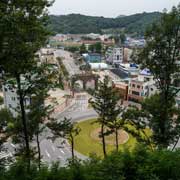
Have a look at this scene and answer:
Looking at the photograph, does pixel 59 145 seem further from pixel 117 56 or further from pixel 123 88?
pixel 117 56

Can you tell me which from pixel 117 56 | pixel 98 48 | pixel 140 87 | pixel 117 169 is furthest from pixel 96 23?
pixel 117 169

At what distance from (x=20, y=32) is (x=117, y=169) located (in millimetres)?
4297

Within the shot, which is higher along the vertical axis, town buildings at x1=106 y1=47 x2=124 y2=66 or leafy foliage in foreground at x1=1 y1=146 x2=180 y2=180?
town buildings at x1=106 y1=47 x2=124 y2=66

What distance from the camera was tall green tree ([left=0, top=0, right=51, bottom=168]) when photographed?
6223 millimetres

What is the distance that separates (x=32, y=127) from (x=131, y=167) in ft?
26.0

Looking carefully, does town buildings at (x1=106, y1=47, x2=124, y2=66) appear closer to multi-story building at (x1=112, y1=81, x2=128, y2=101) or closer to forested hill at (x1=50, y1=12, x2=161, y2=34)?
multi-story building at (x1=112, y1=81, x2=128, y2=101)

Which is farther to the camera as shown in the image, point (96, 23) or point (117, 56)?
point (96, 23)

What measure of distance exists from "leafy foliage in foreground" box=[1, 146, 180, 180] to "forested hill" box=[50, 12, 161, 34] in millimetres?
136709

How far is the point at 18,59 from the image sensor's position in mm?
7332

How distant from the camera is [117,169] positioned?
21.1 ft

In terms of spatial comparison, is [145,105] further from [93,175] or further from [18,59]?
[18,59]

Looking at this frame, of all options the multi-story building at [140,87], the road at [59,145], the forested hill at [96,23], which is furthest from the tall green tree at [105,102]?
the forested hill at [96,23]

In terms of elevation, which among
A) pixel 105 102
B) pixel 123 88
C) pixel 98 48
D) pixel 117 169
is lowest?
pixel 123 88

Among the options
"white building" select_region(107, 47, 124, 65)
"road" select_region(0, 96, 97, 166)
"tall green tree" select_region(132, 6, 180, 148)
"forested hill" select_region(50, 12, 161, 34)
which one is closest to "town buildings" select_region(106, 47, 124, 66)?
"white building" select_region(107, 47, 124, 65)
